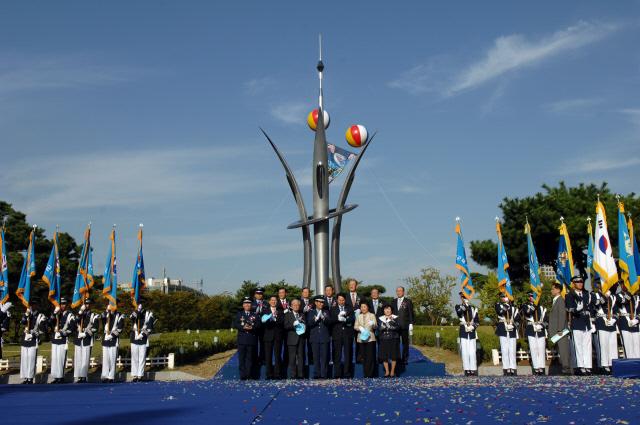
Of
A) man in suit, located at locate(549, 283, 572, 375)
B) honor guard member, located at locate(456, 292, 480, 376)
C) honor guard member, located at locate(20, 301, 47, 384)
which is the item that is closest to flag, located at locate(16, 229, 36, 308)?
honor guard member, located at locate(20, 301, 47, 384)

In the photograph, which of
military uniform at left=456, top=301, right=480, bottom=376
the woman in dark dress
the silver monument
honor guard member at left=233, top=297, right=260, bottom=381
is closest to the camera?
the woman in dark dress

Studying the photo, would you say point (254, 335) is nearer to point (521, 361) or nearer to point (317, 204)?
point (521, 361)

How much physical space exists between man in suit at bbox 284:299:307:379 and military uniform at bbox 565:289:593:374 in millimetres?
5353

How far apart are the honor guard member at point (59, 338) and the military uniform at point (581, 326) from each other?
1052 centimetres

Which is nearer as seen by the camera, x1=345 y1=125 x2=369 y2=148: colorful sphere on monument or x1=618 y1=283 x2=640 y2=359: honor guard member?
x1=618 y1=283 x2=640 y2=359: honor guard member

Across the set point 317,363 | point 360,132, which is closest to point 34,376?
point 317,363

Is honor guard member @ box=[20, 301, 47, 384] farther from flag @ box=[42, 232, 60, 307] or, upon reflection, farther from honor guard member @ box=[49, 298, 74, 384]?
flag @ box=[42, 232, 60, 307]

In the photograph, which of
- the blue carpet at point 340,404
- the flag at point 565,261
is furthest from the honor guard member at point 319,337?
the flag at point 565,261

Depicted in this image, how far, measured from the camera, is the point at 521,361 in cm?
1620

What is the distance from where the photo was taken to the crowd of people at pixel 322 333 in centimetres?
1259

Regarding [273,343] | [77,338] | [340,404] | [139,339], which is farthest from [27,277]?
[340,404]

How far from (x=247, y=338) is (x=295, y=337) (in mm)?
982

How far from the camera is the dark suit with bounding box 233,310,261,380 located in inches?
501

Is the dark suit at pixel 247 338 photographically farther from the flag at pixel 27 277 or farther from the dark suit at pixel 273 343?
the flag at pixel 27 277
